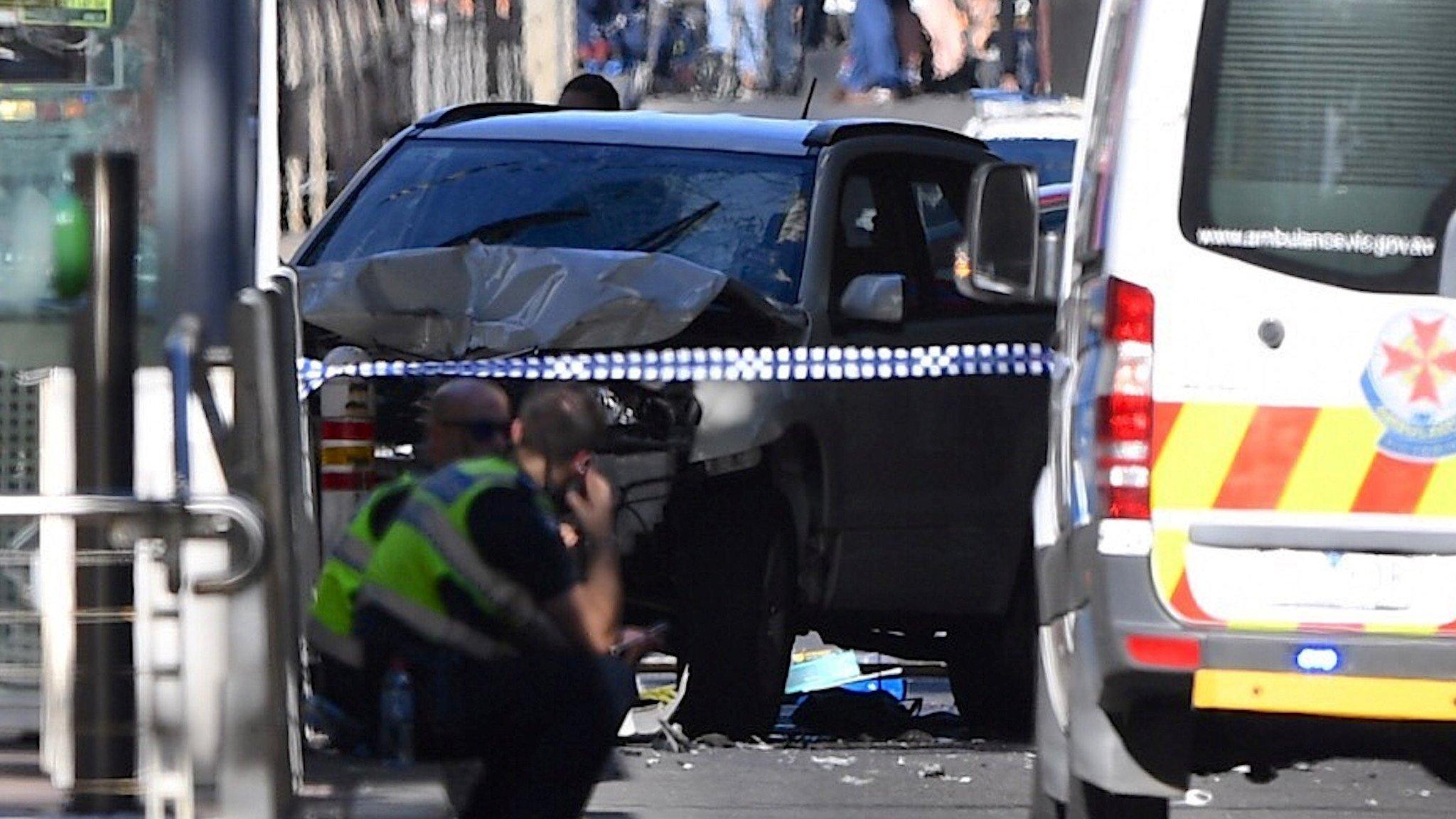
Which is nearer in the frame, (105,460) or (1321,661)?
(105,460)

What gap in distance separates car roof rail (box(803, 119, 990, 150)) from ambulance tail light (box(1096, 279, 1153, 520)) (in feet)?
13.0

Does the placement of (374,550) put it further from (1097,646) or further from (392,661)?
(1097,646)

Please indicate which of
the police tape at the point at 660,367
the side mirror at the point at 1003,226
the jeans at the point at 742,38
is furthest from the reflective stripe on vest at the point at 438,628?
the jeans at the point at 742,38

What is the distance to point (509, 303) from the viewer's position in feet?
30.3

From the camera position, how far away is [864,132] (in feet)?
33.1

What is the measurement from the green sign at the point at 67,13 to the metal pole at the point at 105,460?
2.28 ft

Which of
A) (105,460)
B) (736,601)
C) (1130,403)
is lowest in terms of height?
(736,601)

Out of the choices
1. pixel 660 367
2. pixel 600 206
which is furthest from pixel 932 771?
pixel 600 206

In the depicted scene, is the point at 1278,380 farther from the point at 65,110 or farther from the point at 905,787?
the point at 905,787

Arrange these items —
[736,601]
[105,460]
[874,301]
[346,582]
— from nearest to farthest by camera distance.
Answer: [105,460] < [346,582] < [736,601] < [874,301]

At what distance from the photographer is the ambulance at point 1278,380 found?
234 inches

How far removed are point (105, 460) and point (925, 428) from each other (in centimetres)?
506

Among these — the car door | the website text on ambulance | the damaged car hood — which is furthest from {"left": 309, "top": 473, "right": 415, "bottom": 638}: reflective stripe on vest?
the car door

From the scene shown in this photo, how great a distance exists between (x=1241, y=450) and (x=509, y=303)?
369 cm
